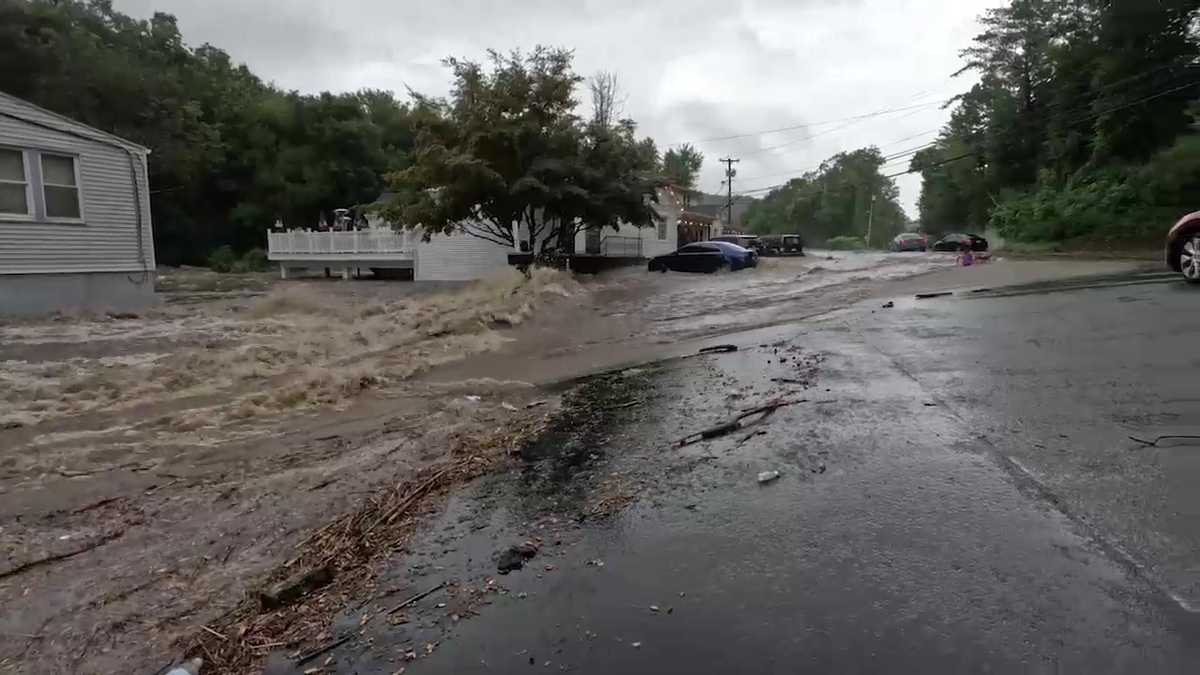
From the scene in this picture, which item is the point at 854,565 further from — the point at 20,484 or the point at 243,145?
the point at 243,145

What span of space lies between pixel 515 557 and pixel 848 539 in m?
1.78

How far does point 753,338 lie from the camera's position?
1114 cm

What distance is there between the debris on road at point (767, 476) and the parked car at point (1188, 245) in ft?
37.7

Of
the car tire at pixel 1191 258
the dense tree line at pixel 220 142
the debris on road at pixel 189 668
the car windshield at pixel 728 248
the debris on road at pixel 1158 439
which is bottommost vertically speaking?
the debris on road at pixel 189 668

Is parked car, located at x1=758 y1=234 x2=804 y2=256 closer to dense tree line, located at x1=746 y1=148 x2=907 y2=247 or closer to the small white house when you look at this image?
the small white house

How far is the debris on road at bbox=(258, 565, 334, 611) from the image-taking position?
12.1 ft

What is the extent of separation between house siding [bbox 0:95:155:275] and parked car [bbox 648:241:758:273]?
56.2 feet

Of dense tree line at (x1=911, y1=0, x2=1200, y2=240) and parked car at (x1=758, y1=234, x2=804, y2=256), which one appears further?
parked car at (x1=758, y1=234, x2=804, y2=256)

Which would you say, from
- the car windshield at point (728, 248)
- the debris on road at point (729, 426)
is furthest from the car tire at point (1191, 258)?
the car windshield at point (728, 248)

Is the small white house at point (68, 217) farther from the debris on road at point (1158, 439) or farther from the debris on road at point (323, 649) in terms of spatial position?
the debris on road at point (1158, 439)

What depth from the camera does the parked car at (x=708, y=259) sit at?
89.4 ft

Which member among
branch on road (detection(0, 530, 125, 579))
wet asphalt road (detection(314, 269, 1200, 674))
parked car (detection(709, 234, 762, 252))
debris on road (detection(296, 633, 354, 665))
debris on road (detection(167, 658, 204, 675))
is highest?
parked car (detection(709, 234, 762, 252))

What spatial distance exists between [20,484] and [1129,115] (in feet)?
116

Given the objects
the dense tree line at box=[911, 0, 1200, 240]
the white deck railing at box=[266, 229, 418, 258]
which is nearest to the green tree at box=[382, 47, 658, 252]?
the white deck railing at box=[266, 229, 418, 258]
